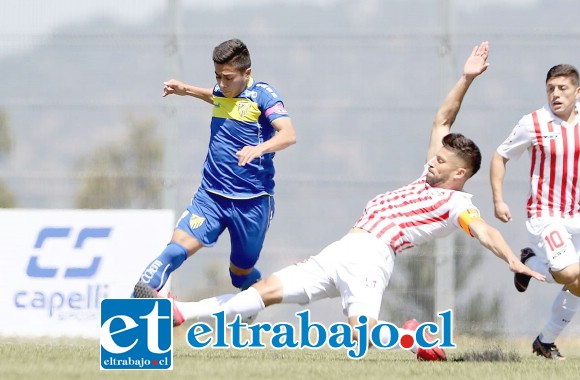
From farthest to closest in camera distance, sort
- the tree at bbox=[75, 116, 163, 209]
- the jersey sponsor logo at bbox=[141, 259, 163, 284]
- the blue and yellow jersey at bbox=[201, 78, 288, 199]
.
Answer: the tree at bbox=[75, 116, 163, 209] → the blue and yellow jersey at bbox=[201, 78, 288, 199] → the jersey sponsor logo at bbox=[141, 259, 163, 284]

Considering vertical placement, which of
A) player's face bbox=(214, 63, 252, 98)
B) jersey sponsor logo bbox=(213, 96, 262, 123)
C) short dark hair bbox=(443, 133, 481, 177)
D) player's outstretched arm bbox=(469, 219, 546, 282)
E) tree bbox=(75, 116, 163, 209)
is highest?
player's face bbox=(214, 63, 252, 98)

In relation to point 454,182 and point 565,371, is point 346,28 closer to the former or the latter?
point 454,182

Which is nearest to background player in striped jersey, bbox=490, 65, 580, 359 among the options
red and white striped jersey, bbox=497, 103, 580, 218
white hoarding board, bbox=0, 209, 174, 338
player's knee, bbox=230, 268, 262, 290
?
red and white striped jersey, bbox=497, 103, 580, 218

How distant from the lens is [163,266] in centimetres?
820

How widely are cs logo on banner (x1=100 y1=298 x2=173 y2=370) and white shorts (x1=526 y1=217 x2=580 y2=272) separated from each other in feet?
9.07

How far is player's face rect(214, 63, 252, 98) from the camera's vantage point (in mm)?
8500

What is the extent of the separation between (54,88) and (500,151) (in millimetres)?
5595

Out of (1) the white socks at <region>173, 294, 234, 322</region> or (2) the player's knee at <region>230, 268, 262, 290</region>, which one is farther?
(2) the player's knee at <region>230, 268, 262, 290</region>

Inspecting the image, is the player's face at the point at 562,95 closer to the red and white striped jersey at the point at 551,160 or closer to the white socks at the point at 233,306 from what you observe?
the red and white striped jersey at the point at 551,160

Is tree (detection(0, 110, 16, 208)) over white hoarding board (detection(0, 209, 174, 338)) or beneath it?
over

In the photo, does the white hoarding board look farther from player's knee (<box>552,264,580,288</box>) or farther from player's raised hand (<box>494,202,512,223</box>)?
player's knee (<box>552,264,580,288</box>)

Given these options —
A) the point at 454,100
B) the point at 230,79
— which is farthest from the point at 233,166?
the point at 454,100

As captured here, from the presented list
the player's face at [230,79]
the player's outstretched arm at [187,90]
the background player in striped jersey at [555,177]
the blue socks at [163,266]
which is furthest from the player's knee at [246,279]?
the background player in striped jersey at [555,177]

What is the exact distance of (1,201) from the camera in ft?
41.2
